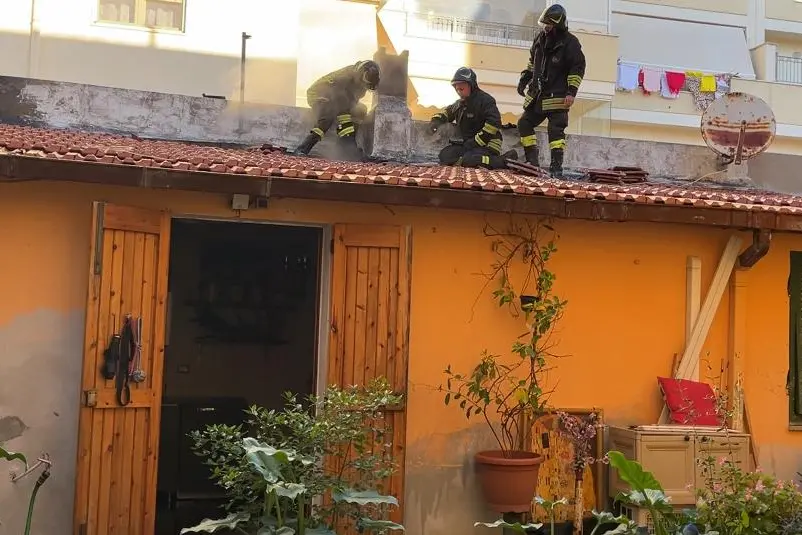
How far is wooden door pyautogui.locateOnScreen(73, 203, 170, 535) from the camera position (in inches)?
254

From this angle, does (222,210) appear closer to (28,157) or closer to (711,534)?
(28,157)

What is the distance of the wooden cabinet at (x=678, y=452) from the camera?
729 centimetres

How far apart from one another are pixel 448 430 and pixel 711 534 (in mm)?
2590

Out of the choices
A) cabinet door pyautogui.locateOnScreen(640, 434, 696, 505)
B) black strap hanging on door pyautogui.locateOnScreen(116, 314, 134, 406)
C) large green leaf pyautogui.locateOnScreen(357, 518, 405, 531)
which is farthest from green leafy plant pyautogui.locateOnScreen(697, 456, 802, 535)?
black strap hanging on door pyautogui.locateOnScreen(116, 314, 134, 406)

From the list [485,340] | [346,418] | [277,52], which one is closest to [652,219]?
[485,340]

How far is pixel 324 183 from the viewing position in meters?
6.67

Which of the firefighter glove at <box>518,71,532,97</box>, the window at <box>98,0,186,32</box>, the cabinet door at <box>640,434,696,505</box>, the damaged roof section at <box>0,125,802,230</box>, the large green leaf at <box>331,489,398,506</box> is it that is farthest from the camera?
the window at <box>98,0,186,32</box>

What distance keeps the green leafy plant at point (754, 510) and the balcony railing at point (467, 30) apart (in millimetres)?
17546

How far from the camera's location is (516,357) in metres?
7.63

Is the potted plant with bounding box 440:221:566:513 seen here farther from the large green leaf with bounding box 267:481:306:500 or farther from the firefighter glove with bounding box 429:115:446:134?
the firefighter glove with bounding box 429:115:446:134

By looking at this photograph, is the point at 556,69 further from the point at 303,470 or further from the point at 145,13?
the point at 145,13

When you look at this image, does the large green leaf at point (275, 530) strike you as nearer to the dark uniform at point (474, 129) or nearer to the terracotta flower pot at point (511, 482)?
the terracotta flower pot at point (511, 482)

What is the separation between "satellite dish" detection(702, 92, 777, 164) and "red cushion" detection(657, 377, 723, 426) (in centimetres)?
392

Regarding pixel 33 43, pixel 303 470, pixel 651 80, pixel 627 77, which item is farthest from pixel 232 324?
pixel 651 80
